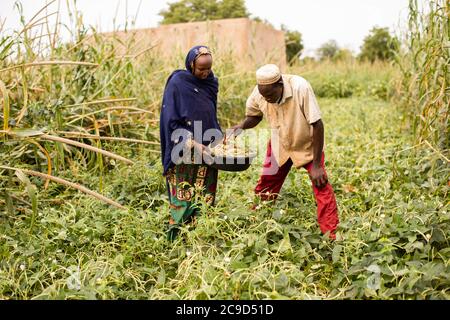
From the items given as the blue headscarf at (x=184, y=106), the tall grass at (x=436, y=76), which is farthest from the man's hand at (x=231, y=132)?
the tall grass at (x=436, y=76)

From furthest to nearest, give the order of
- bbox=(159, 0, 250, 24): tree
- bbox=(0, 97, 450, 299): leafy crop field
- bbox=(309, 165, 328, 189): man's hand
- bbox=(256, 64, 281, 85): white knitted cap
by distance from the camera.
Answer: bbox=(159, 0, 250, 24): tree < bbox=(309, 165, 328, 189): man's hand < bbox=(256, 64, 281, 85): white knitted cap < bbox=(0, 97, 450, 299): leafy crop field

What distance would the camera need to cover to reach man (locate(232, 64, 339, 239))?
2.98 meters

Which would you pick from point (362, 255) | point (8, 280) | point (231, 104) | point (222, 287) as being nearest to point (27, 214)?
point (8, 280)

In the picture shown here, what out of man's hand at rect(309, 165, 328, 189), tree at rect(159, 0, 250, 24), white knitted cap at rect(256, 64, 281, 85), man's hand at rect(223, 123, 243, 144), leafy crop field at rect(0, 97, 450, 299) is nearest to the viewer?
leafy crop field at rect(0, 97, 450, 299)

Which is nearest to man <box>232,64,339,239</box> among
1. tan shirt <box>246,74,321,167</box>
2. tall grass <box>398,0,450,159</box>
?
tan shirt <box>246,74,321,167</box>

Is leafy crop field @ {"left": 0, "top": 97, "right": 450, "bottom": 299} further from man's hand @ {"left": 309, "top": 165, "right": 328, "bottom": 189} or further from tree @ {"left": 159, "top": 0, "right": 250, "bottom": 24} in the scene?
tree @ {"left": 159, "top": 0, "right": 250, "bottom": 24}

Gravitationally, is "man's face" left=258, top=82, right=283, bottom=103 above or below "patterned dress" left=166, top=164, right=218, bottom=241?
above

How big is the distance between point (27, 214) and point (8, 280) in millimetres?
1112

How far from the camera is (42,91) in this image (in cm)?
454

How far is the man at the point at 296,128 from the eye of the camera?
2.98 meters

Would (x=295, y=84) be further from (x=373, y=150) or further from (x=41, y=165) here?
(x=373, y=150)

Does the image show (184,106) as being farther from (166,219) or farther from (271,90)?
(166,219)

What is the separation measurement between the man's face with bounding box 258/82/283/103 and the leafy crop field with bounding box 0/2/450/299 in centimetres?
67

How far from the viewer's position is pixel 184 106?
9.86 feet
